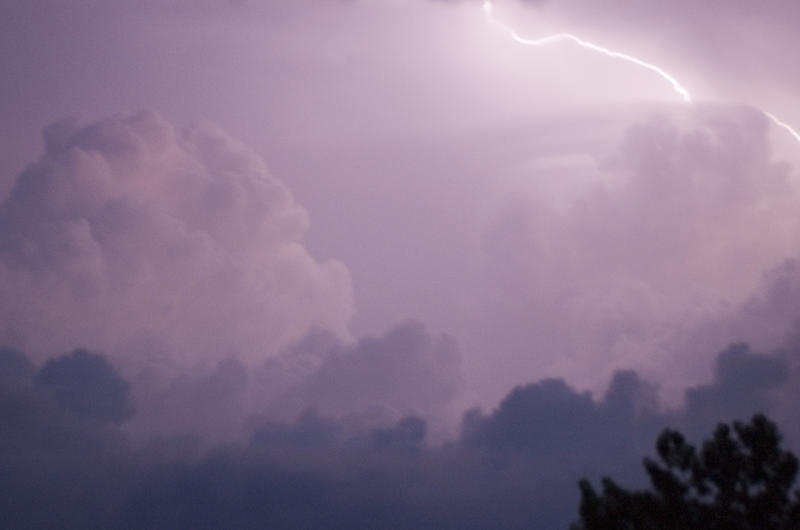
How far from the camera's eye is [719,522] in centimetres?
3020

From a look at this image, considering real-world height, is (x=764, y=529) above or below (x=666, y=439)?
below

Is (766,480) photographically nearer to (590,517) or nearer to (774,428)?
(774,428)

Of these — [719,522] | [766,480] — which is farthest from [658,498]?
[766,480]

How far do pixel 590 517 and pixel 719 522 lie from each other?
16.6 feet

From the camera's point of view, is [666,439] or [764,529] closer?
[764,529]

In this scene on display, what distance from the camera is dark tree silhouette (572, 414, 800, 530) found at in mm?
30062

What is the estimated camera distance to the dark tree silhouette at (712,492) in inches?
1184

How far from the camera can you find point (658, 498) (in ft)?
101

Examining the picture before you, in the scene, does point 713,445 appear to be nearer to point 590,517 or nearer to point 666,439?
point 666,439

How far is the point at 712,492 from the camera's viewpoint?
3142 cm

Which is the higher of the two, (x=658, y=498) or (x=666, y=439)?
(x=666, y=439)

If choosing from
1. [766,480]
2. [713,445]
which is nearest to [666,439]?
[713,445]

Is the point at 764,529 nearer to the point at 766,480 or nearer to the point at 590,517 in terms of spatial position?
the point at 766,480

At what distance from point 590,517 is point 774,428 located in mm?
8516
